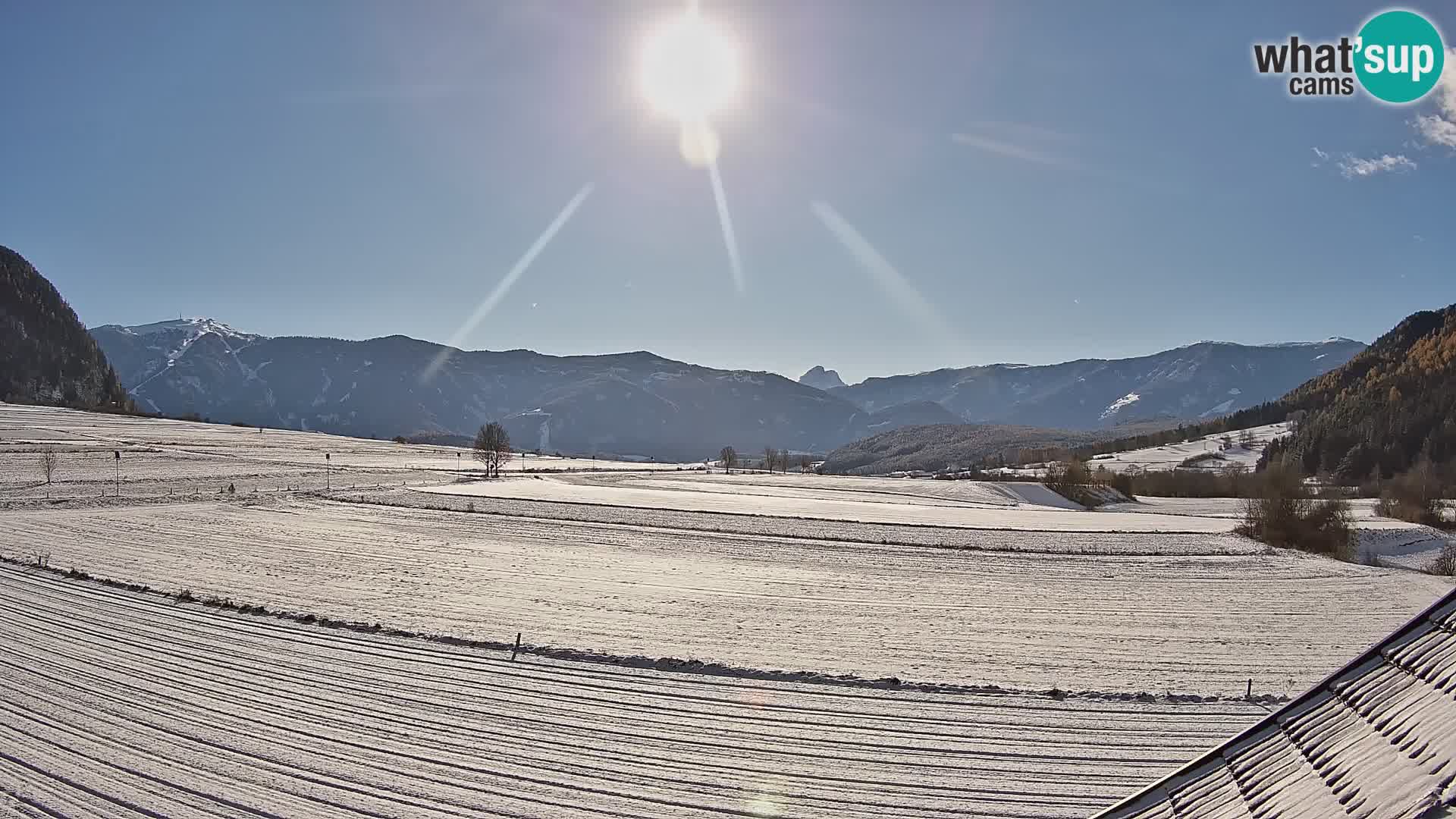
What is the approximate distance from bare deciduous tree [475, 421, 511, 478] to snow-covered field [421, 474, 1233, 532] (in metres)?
3.66

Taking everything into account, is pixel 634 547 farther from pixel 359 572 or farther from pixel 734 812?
pixel 734 812

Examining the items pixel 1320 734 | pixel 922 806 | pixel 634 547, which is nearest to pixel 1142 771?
pixel 922 806

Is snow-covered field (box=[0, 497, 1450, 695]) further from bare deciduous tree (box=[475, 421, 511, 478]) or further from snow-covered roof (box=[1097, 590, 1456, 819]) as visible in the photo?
bare deciduous tree (box=[475, 421, 511, 478])

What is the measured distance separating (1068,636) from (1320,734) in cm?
1607

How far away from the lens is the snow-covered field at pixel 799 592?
16.2m

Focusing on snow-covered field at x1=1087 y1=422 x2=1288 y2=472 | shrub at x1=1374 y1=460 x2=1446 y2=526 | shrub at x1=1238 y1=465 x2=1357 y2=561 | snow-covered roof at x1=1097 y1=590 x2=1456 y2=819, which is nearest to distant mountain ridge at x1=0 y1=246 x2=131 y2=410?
shrub at x1=1238 y1=465 x2=1357 y2=561

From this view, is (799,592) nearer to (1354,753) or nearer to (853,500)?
(1354,753)

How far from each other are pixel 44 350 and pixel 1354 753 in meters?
235

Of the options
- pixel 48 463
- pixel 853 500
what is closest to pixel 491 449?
pixel 48 463

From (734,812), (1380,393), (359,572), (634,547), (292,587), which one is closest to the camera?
(734,812)

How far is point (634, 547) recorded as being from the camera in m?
32.1

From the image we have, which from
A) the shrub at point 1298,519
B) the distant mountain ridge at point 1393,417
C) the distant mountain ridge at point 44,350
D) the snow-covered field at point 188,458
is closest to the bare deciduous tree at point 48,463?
the snow-covered field at point 188,458

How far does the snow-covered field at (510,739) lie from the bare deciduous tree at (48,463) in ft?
145

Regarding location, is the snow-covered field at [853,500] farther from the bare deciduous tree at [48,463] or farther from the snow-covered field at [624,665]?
the bare deciduous tree at [48,463]
